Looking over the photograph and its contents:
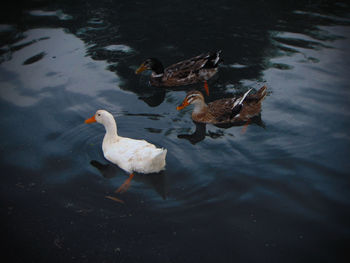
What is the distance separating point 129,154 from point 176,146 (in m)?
1.04

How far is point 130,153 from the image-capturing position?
5230 mm

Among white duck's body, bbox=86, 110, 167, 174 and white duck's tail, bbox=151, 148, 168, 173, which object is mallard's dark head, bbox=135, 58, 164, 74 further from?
white duck's tail, bbox=151, 148, 168, 173

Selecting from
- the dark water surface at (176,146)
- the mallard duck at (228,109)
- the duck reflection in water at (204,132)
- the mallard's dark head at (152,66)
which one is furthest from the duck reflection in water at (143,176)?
the mallard's dark head at (152,66)

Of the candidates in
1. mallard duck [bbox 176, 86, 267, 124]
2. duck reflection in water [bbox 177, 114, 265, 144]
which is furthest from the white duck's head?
mallard duck [bbox 176, 86, 267, 124]

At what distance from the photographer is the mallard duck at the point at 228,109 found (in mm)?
6594

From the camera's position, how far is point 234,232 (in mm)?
4406

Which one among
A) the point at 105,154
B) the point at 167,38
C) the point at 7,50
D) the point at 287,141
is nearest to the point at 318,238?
the point at 287,141

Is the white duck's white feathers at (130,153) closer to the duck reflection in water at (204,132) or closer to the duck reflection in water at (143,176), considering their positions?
the duck reflection in water at (143,176)

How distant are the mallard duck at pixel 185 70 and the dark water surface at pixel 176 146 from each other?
11.2 inches

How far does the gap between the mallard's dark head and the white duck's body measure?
104 inches

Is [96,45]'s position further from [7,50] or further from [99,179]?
[99,179]

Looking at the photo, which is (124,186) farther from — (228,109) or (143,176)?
(228,109)

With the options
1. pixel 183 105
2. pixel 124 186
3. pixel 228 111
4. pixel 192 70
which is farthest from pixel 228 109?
pixel 124 186

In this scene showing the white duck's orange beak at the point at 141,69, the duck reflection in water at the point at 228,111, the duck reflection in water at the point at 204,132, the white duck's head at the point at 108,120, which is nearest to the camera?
the white duck's head at the point at 108,120
